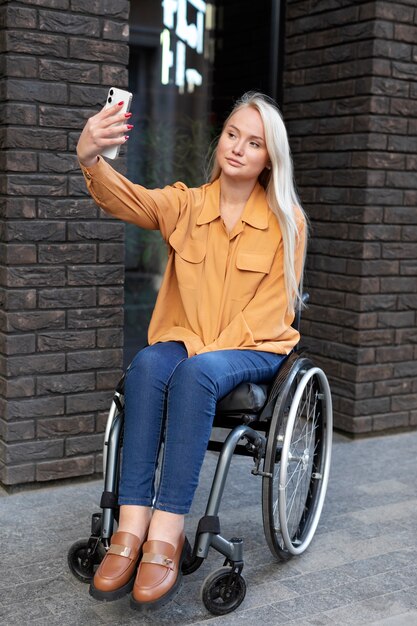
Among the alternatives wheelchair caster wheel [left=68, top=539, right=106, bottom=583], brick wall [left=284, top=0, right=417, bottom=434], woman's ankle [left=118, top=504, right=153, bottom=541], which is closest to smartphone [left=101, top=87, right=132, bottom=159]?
woman's ankle [left=118, top=504, right=153, bottom=541]

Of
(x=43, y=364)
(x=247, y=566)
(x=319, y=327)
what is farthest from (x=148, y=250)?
(x=247, y=566)

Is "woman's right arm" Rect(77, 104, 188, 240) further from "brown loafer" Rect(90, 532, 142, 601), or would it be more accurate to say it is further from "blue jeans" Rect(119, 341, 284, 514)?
"brown loafer" Rect(90, 532, 142, 601)

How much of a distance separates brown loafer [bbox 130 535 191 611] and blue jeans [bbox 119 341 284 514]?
0.37ft

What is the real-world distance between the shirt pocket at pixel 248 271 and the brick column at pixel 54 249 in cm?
80

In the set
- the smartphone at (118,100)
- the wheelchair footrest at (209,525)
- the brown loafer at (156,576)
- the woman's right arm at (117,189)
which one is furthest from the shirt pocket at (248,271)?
the brown loafer at (156,576)

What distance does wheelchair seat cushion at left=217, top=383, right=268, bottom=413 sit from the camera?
255cm

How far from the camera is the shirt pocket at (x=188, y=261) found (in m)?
2.74

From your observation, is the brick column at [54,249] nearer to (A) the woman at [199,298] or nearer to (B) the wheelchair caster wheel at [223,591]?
(A) the woman at [199,298]

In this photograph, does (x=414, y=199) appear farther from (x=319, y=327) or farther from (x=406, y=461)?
(x=406, y=461)

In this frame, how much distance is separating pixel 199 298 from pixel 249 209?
13.0 inches

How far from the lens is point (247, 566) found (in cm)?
277

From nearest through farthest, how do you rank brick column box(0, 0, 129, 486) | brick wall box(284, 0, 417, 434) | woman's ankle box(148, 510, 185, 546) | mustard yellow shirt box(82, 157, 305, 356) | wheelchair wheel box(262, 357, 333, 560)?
woman's ankle box(148, 510, 185, 546) → wheelchair wheel box(262, 357, 333, 560) → mustard yellow shirt box(82, 157, 305, 356) → brick column box(0, 0, 129, 486) → brick wall box(284, 0, 417, 434)

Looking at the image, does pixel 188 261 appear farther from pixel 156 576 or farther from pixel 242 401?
pixel 156 576

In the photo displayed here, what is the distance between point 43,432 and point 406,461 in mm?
1632
